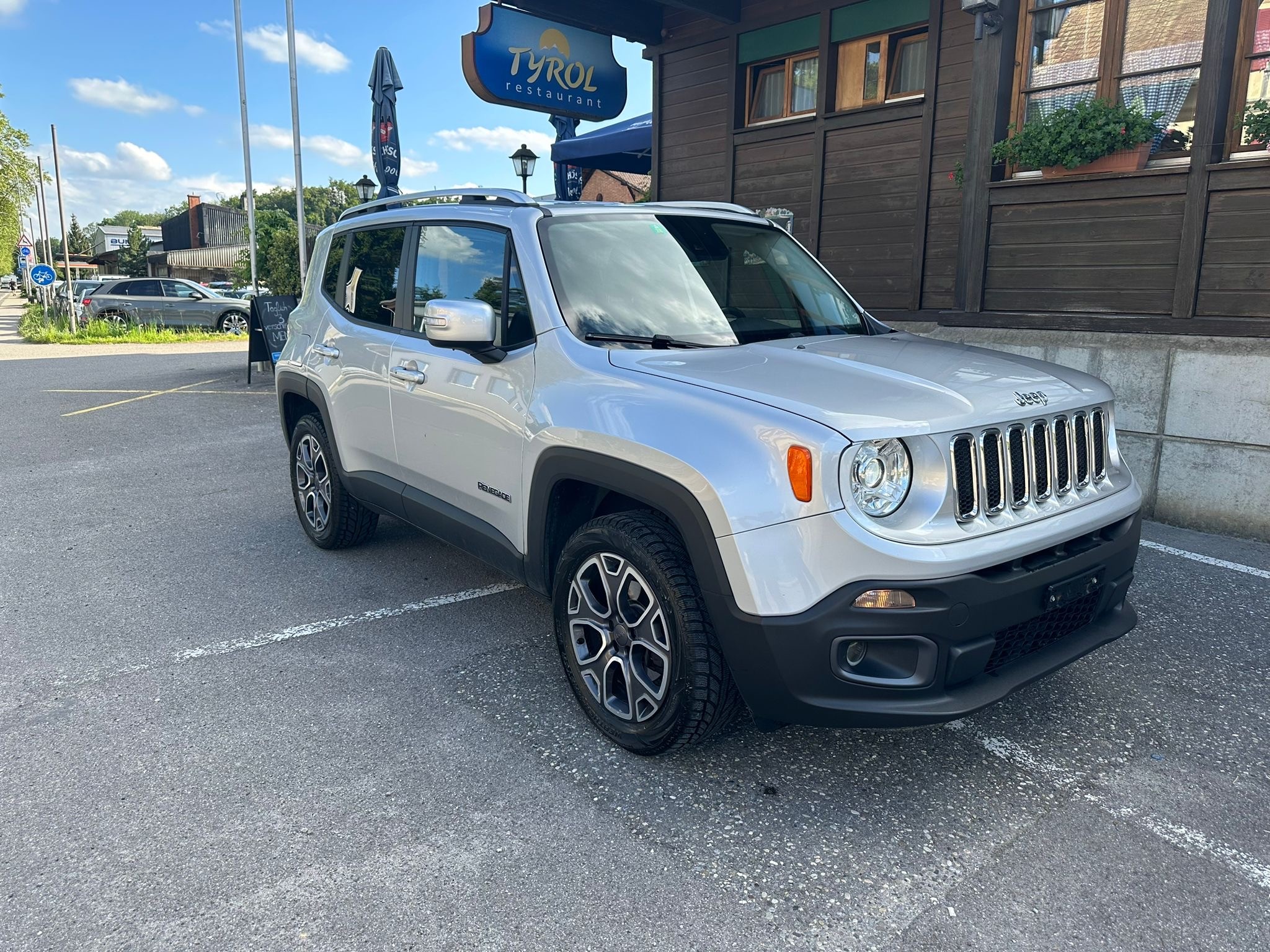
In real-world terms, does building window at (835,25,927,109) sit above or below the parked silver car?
above

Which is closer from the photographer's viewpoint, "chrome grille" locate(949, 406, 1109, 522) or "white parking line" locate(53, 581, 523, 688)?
"chrome grille" locate(949, 406, 1109, 522)

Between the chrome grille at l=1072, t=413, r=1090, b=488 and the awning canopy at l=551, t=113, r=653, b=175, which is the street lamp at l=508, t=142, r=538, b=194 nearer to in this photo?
the awning canopy at l=551, t=113, r=653, b=175

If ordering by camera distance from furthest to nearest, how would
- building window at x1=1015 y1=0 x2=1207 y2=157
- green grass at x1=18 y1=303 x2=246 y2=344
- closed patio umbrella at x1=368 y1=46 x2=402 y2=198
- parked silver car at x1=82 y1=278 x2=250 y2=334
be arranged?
parked silver car at x1=82 y1=278 x2=250 y2=334
green grass at x1=18 y1=303 x2=246 y2=344
closed patio umbrella at x1=368 y1=46 x2=402 y2=198
building window at x1=1015 y1=0 x2=1207 y2=157

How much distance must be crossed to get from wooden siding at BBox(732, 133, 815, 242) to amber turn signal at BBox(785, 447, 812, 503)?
284 inches

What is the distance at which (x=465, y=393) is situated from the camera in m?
3.65

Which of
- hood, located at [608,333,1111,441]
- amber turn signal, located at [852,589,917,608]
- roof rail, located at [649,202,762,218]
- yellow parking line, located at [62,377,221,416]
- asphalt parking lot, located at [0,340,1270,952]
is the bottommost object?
asphalt parking lot, located at [0,340,1270,952]

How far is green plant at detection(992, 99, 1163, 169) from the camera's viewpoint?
619cm

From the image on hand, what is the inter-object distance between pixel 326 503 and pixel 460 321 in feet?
7.84

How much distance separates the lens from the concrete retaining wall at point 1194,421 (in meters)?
5.68

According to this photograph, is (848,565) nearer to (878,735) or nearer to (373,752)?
(878,735)

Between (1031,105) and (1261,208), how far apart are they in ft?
6.80

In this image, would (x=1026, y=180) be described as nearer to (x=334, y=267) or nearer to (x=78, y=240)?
(x=334, y=267)

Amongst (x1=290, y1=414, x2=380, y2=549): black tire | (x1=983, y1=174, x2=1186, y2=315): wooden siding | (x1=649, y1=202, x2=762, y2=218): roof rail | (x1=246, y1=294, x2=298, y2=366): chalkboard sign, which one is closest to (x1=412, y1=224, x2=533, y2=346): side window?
(x1=649, y1=202, x2=762, y2=218): roof rail

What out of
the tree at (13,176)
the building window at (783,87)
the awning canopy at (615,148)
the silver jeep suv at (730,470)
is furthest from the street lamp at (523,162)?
the tree at (13,176)
